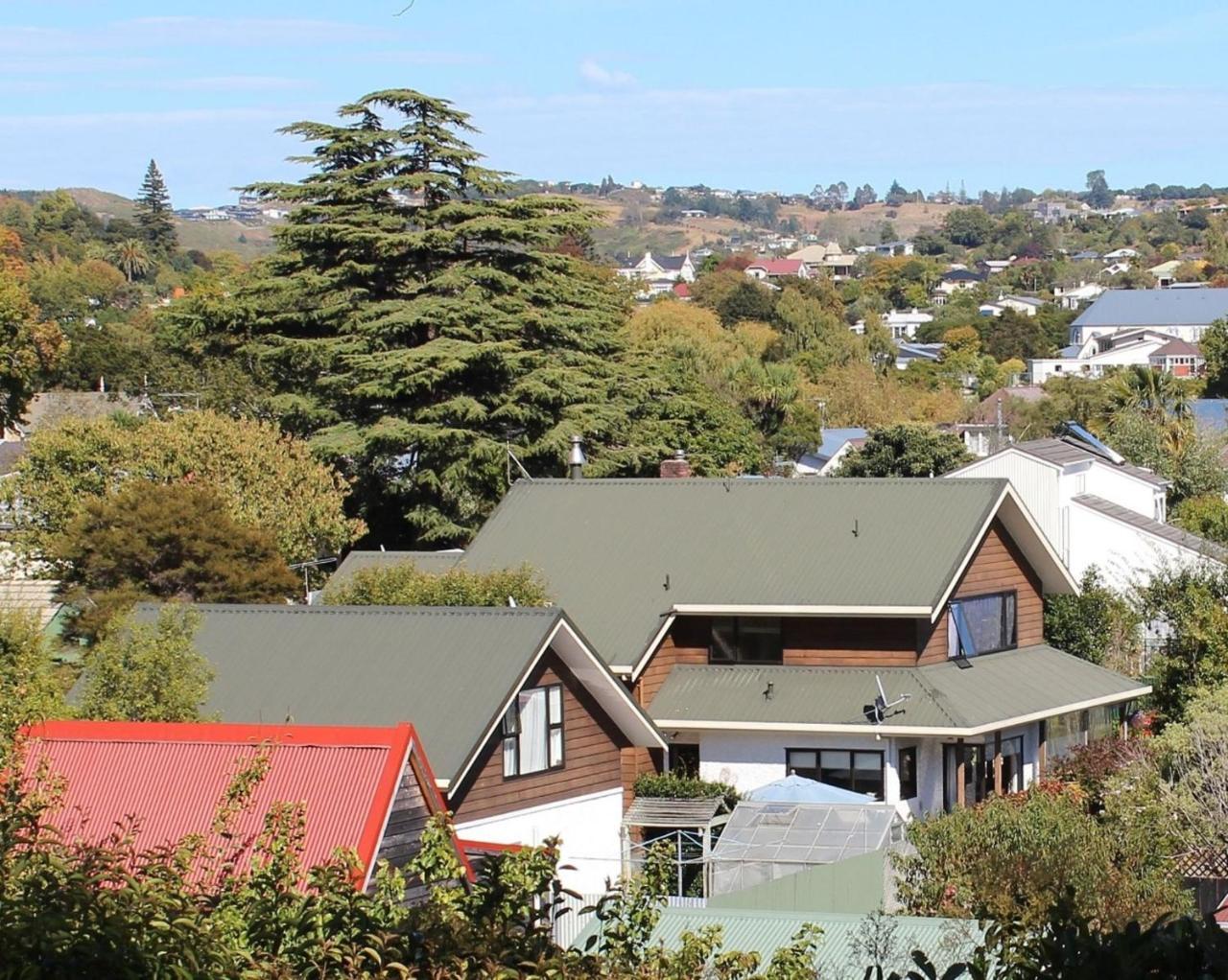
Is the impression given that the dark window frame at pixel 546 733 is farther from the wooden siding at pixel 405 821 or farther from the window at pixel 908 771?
the wooden siding at pixel 405 821

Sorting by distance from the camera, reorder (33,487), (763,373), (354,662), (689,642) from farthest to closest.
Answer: (763,373), (33,487), (689,642), (354,662)

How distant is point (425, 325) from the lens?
168 ft

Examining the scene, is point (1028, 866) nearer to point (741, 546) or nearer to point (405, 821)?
point (405, 821)

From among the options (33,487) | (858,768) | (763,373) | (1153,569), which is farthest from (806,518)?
(763,373)

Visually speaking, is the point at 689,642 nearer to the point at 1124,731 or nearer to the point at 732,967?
the point at 1124,731

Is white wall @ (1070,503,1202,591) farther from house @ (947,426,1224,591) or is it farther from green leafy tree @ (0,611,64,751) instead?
green leafy tree @ (0,611,64,751)

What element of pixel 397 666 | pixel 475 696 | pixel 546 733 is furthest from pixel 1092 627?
pixel 397 666

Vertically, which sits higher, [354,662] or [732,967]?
[732,967]

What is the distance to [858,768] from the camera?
97.3 feet

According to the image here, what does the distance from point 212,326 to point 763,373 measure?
3330 centimetres

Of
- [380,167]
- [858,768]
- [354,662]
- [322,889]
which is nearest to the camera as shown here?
[322,889]

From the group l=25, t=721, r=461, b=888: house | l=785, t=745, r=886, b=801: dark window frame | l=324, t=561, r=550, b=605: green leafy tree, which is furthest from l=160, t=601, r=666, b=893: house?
l=25, t=721, r=461, b=888: house

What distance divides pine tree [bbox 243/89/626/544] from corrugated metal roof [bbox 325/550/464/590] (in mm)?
12437

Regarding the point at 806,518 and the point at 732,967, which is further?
the point at 806,518
